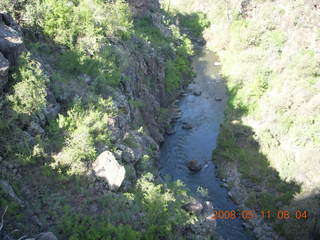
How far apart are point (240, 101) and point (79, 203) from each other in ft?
89.4

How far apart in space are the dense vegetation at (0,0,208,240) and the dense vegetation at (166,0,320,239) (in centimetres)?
894

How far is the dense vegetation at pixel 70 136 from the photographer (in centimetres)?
1402

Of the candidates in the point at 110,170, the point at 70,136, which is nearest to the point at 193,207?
the point at 110,170

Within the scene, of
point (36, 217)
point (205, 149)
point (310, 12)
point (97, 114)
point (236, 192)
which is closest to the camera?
point (36, 217)

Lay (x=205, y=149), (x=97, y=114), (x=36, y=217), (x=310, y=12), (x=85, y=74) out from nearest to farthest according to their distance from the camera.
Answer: (x=36, y=217)
(x=97, y=114)
(x=85, y=74)
(x=205, y=149)
(x=310, y=12)

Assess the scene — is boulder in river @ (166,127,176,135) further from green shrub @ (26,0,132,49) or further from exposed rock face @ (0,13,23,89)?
exposed rock face @ (0,13,23,89)

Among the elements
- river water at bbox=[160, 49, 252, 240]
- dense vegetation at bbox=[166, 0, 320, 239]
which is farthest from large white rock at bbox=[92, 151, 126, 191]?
dense vegetation at bbox=[166, 0, 320, 239]

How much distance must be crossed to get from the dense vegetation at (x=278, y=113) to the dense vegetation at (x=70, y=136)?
352 inches

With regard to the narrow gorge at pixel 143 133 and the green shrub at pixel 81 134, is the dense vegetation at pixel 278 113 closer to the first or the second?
the narrow gorge at pixel 143 133

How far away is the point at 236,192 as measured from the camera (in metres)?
25.6

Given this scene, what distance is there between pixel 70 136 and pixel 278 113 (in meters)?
22.5

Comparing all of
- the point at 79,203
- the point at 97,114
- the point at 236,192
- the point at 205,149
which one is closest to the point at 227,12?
the point at 205,149

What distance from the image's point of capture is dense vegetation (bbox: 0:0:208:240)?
14.0m

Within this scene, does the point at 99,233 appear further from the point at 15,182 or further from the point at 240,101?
the point at 240,101
